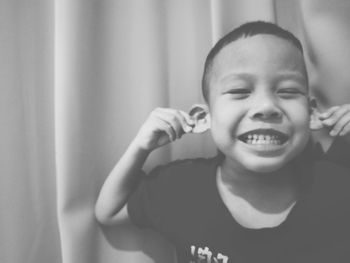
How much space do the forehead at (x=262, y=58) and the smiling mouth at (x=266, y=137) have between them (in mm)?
99

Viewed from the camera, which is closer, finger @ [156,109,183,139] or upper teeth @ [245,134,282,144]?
upper teeth @ [245,134,282,144]

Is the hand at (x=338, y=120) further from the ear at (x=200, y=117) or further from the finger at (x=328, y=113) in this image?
the ear at (x=200, y=117)

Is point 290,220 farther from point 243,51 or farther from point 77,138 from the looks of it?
point 77,138

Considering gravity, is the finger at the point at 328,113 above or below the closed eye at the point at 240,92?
below

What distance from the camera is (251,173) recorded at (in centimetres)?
76

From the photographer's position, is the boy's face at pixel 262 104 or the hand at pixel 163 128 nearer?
the boy's face at pixel 262 104

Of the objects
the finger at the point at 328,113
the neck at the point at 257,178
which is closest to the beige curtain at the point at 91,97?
the finger at the point at 328,113

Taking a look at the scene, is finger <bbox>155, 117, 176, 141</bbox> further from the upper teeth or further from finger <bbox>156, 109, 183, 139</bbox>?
the upper teeth

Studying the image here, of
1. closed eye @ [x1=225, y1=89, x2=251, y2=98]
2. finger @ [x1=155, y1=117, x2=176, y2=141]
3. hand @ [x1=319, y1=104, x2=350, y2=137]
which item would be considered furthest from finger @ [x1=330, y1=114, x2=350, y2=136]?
finger @ [x1=155, y1=117, x2=176, y2=141]

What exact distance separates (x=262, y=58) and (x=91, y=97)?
0.40 m

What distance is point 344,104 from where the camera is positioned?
0.84 metres

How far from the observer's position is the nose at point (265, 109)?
0.66 metres

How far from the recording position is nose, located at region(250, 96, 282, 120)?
660 mm

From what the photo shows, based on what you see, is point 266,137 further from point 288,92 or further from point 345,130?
point 345,130
